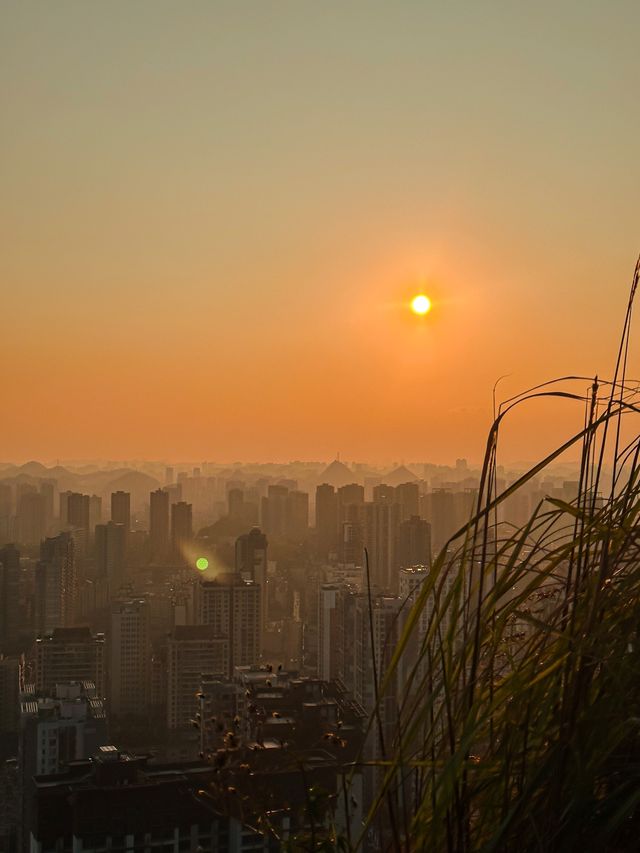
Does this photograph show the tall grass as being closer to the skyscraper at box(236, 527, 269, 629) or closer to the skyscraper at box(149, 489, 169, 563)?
the skyscraper at box(236, 527, 269, 629)

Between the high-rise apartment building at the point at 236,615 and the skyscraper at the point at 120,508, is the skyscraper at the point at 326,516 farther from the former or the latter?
the high-rise apartment building at the point at 236,615

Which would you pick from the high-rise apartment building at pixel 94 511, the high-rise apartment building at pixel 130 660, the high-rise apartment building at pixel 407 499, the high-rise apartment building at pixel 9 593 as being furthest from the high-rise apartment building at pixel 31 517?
the high-rise apartment building at pixel 407 499

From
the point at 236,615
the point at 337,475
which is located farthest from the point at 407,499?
the point at 337,475

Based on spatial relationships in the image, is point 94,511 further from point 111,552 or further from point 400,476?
point 400,476

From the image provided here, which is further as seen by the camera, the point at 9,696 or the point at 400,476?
the point at 400,476

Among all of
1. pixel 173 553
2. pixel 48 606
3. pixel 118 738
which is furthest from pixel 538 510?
pixel 173 553

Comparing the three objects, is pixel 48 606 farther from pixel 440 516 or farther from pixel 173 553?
pixel 440 516

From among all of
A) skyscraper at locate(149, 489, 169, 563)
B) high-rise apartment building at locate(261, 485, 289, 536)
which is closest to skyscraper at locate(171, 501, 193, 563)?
skyscraper at locate(149, 489, 169, 563)

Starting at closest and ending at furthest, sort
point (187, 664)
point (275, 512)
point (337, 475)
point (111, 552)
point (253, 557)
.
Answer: point (187, 664)
point (253, 557)
point (111, 552)
point (275, 512)
point (337, 475)
